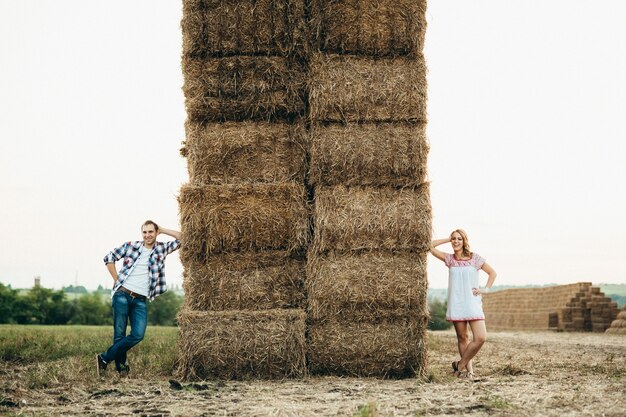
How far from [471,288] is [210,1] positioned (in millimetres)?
4985

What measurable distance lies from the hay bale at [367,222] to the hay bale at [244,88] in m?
1.29

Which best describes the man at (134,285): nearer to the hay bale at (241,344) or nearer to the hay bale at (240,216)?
the hay bale at (240,216)

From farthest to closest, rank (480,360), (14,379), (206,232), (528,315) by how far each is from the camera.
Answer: (528,315)
(480,360)
(206,232)
(14,379)

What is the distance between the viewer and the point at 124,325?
927cm

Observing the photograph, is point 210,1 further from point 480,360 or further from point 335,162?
point 480,360

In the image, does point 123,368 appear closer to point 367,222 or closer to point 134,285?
point 134,285

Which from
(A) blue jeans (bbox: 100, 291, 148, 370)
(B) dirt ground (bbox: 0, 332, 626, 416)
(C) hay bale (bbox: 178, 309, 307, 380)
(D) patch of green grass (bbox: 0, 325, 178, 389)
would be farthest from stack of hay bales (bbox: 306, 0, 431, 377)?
(D) patch of green grass (bbox: 0, 325, 178, 389)

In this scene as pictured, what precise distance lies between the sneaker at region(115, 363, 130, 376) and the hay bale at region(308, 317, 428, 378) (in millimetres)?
2278

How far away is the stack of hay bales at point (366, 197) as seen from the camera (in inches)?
359

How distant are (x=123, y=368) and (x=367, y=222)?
3582 mm

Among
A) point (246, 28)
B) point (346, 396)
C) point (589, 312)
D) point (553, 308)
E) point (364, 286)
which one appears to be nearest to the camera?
point (346, 396)

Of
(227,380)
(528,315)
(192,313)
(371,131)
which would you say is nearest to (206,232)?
(192,313)

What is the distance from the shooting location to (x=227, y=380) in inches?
345

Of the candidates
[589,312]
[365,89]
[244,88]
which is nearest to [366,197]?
[365,89]
